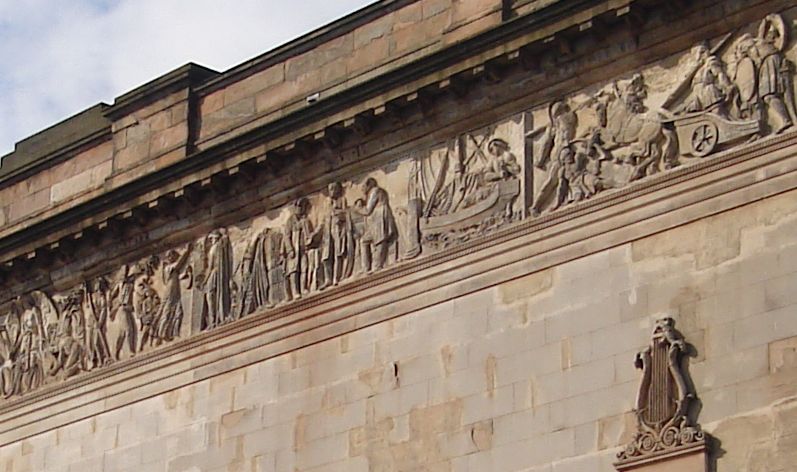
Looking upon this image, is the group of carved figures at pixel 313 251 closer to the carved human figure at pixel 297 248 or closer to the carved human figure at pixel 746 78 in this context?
the carved human figure at pixel 297 248

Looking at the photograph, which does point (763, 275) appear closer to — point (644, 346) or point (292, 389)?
point (644, 346)

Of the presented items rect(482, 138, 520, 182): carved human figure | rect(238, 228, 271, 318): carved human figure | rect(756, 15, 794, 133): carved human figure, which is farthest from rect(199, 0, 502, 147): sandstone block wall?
rect(756, 15, 794, 133): carved human figure

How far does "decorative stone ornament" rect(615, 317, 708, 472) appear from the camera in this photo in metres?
19.0

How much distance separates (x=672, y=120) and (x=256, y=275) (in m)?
5.48

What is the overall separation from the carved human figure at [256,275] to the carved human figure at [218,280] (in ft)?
0.75

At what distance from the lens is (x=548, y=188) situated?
2102 centimetres

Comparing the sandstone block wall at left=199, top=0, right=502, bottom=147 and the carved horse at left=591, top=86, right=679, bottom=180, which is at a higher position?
the sandstone block wall at left=199, top=0, right=502, bottom=147

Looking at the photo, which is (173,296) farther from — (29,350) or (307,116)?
(307,116)

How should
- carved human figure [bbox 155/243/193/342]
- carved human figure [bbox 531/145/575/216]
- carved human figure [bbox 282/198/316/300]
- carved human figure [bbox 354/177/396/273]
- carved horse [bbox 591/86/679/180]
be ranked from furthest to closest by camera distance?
carved human figure [bbox 155/243/193/342] < carved human figure [bbox 282/198/316/300] < carved human figure [bbox 354/177/396/273] < carved human figure [bbox 531/145/575/216] < carved horse [bbox 591/86/679/180]

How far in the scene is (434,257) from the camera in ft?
71.4

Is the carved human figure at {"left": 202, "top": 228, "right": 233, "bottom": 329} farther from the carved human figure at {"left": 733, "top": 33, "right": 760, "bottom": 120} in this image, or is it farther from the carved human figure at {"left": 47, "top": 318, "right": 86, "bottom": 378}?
the carved human figure at {"left": 733, "top": 33, "right": 760, "bottom": 120}

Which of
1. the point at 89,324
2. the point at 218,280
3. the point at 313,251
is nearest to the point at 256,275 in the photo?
the point at 218,280

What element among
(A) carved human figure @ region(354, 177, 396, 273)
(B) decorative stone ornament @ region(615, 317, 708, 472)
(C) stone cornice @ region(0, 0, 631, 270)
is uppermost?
(C) stone cornice @ region(0, 0, 631, 270)

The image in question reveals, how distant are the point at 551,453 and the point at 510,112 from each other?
3532mm
